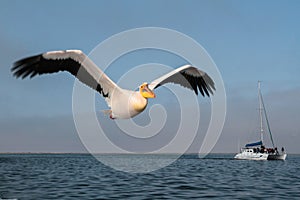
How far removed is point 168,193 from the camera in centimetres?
1695

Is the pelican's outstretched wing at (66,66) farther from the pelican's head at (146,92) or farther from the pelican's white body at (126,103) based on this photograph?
the pelican's head at (146,92)

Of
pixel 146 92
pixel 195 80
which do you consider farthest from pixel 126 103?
pixel 195 80

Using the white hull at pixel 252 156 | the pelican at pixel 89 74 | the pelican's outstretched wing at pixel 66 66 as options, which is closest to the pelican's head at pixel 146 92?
the pelican at pixel 89 74

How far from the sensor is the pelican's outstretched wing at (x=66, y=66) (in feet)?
40.2

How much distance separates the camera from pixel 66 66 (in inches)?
520

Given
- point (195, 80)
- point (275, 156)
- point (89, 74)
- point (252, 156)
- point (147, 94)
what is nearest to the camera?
point (147, 94)

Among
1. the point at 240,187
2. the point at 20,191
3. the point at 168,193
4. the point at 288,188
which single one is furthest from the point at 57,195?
the point at 288,188

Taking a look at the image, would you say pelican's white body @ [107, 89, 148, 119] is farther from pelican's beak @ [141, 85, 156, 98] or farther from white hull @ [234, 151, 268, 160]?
white hull @ [234, 151, 268, 160]

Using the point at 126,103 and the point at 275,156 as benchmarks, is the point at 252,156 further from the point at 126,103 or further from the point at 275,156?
the point at 126,103

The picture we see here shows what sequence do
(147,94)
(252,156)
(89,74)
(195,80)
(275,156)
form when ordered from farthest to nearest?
1. (252,156)
2. (275,156)
3. (195,80)
4. (89,74)
5. (147,94)

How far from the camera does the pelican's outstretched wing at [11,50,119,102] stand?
40.2 feet

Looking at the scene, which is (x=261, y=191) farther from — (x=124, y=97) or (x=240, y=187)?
(x=124, y=97)

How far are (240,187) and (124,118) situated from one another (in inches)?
415

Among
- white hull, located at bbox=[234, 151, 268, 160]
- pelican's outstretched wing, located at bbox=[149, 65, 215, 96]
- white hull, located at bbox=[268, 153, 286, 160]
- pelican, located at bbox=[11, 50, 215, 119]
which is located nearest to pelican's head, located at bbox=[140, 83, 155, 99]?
pelican, located at bbox=[11, 50, 215, 119]
